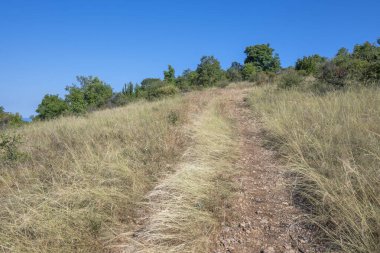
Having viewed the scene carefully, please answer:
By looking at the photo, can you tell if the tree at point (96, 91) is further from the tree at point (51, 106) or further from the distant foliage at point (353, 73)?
the distant foliage at point (353, 73)

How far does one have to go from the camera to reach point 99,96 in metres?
36.5

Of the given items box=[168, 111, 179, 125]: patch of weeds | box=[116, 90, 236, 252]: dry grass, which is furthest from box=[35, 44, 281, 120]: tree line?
box=[116, 90, 236, 252]: dry grass

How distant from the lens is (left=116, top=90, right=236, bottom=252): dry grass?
7.93ft

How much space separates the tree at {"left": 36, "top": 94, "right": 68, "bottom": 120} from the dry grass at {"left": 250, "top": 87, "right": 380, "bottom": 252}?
2752cm

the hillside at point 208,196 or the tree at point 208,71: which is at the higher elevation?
the tree at point 208,71

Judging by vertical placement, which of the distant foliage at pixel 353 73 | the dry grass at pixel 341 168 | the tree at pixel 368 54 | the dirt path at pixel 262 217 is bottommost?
the dirt path at pixel 262 217

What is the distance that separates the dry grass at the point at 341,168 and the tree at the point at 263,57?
3991 centimetres

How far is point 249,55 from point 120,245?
→ 1793 inches

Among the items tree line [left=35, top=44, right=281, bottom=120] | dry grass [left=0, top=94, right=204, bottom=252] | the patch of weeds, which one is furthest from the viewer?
tree line [left=35, top=44, right=281, bottom=120]

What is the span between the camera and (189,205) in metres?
2.90

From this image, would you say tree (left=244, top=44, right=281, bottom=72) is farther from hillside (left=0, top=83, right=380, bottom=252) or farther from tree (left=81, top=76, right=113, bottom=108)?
hillside (left=0, top=83, right=380, bottom=252)

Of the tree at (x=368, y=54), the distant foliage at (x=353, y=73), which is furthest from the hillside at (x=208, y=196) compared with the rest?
the tree at (x=368, y=54)

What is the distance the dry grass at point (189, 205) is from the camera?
2416mm

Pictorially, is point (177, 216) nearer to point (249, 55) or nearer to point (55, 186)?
point (55, 186)
